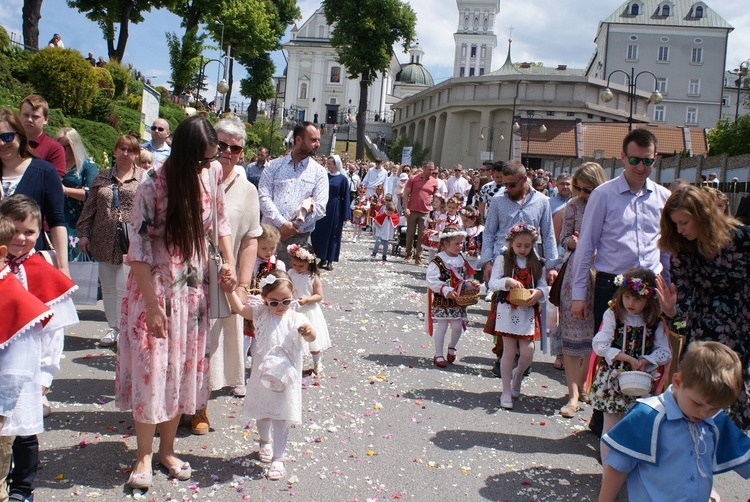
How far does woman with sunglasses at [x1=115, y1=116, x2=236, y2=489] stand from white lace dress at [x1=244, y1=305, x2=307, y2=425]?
1.43 ft

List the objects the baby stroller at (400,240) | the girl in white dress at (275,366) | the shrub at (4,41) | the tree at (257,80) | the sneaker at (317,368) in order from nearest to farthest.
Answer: the girl in white dress at (275,366) → the sneaker at (317,368) → the baby stroller at (400,240) → the shrub at (4,41) → the tree at (257,80)

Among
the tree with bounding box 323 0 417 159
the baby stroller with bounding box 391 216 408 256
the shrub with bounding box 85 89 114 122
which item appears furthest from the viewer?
the tree with bounding box 323 0 417 159

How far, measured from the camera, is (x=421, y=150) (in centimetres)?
7525

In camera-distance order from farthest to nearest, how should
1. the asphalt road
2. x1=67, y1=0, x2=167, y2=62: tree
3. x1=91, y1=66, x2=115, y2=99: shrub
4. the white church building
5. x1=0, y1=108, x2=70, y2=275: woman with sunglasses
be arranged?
1. the white church building
2. x1=67, y1=0, x2=167, y2=62: tree
3. x1=91, y1=66, x2=115, y2=99: shrub
4. x1=0, y1=108, x2=70, y2=275: woman with sunglasses
5. the asphalt road

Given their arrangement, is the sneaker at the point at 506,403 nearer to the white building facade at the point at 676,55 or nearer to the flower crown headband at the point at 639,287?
the flower crown headband at the point at 639,287

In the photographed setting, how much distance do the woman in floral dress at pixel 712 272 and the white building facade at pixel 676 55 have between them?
82.2 metres

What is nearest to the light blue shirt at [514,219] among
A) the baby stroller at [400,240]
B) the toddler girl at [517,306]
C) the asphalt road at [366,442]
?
the toddler girl at [517,306]

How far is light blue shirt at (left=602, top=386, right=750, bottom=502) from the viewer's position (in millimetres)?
3521

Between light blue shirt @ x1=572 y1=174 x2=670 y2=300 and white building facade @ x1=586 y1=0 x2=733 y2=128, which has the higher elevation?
white building facade @ x1=586 y1=0 x2=733 y2=128

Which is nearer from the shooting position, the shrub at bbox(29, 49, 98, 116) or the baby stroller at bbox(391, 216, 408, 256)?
the baby stroller at bbox(391, 216, 408, 256)

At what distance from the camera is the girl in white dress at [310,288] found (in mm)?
7242

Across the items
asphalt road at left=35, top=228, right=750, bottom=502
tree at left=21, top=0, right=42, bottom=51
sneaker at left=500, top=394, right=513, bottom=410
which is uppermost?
tree at left=21, top=0, right=42, bottom=51

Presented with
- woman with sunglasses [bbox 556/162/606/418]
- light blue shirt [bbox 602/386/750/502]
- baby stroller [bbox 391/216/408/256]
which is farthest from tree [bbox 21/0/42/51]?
light blue shirt [bbox 602/386/750/502]

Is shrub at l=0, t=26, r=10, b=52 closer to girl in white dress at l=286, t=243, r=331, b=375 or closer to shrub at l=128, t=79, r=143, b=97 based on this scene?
shrub at l=128, t=79, r=143, b=97
